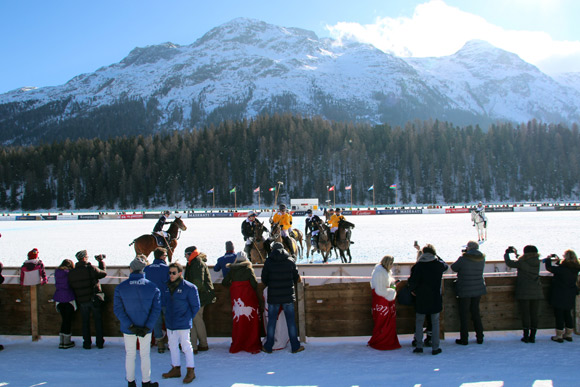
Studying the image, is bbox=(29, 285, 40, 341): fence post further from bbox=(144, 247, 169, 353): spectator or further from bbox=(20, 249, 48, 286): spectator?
bbox=(144, 247, 169, 353): spectator

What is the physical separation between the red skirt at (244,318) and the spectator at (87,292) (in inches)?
98.8

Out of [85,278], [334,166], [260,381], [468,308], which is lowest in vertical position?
[260,381]

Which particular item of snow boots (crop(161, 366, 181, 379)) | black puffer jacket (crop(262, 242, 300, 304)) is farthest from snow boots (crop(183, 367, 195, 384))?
black puffer jacket (crop(262, 242, 300, 304))

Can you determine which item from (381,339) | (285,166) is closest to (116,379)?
(381,339)

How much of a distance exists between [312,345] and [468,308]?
2.88 metres

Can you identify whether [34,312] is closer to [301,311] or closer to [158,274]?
[158,274]

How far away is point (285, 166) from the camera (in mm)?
115188

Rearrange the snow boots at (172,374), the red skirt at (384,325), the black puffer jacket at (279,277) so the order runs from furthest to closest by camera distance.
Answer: the red skirt at (384,325) < the black puffer jacket at (279,277) < the snow boots at (172,374)

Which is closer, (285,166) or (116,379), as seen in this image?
(116,379)

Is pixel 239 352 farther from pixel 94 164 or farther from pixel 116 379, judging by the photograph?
pixel 94 164

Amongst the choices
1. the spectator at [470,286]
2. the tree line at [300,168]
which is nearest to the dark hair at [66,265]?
the spectator at [470,286]

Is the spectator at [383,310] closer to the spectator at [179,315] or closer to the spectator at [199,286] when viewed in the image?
the spectator at [199,286]

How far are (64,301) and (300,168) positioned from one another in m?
107

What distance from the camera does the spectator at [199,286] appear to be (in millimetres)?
6906
